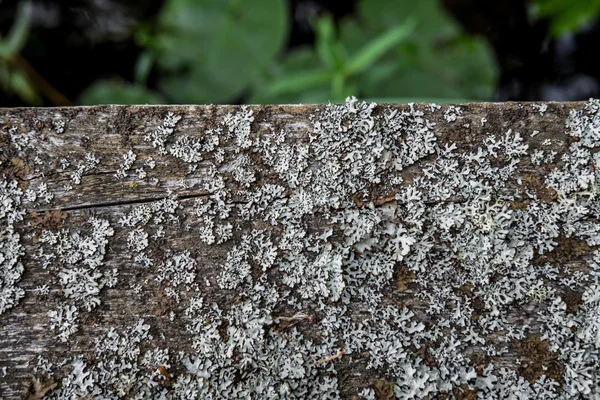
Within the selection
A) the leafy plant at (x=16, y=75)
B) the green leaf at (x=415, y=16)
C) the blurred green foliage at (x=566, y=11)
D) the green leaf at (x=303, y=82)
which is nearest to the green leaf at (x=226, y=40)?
the green leaf at (x=303, y=82)

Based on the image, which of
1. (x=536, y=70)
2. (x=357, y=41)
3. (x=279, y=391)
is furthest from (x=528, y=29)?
(x=279, y=391)

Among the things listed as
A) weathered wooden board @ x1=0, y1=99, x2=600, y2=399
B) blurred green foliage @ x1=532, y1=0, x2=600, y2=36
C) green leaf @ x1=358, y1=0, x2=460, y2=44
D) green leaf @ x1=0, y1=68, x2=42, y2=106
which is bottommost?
weathered wooden board @ x1=0, y1=99, x2=600, y2=399

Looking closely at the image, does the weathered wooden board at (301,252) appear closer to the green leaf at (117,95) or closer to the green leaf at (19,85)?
the green leaf at (117,95)

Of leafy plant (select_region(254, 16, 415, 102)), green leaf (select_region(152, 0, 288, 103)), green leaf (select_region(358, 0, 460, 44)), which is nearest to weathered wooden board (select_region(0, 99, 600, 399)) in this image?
leafy plant (select_region(254, 16, 415, 102))

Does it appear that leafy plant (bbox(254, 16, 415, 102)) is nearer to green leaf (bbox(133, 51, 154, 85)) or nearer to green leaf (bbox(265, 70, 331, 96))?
green leaf (bbox(265, 70, 331, 96))

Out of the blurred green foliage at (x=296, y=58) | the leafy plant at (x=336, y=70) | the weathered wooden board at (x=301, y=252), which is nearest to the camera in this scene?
the weathered wooden board at (x=301, y=252)

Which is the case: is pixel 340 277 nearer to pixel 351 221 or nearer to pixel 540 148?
pixel 351 221
